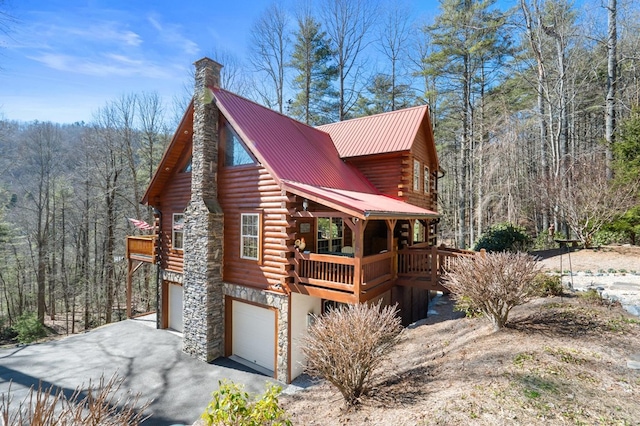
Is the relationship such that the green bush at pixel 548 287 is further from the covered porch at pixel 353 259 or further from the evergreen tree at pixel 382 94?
the evergreen tree at pixel 382 94

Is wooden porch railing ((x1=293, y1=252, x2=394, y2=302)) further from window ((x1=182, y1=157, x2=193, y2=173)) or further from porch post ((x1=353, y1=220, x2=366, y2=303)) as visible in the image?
window ((x1=182, y1=157, x2=193, y2=173))

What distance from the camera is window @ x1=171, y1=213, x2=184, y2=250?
41.1 ft

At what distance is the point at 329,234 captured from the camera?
11.5 metres

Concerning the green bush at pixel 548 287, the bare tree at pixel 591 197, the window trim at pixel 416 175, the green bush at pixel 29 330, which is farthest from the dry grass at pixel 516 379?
the green bush at pixel 29 330

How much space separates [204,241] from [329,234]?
438cm

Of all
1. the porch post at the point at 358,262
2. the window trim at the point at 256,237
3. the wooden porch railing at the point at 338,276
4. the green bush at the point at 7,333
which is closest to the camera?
the porch post at the point at 358,262

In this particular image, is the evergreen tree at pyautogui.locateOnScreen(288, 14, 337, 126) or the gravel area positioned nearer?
the gravel area

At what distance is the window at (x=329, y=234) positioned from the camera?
1127 centimetres

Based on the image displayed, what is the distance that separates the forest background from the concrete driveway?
8973 mm

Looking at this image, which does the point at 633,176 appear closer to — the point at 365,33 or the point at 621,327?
the point at 621,327

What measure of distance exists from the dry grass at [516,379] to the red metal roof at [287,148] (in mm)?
5662

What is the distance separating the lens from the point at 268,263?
9.23 metres

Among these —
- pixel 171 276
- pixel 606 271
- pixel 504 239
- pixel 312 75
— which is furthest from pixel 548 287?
pixel 312 75

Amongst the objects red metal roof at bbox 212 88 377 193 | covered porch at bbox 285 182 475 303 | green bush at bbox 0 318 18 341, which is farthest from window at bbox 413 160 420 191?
green bush at bbox 0 318 18 341
